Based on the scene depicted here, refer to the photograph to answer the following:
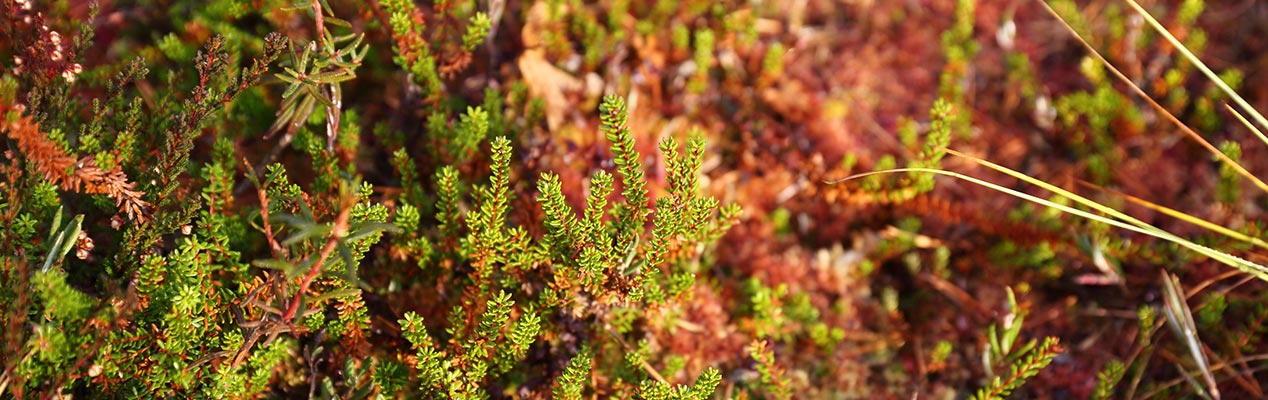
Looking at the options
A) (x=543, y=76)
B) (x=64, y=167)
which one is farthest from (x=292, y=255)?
(x=543, y=76)

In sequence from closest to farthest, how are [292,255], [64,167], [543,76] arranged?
[64,167] → [292,255] → [543,76]

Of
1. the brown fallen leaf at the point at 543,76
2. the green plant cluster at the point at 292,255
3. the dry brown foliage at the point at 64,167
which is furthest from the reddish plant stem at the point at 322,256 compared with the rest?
the brown fallen leaf at the point at 543,76

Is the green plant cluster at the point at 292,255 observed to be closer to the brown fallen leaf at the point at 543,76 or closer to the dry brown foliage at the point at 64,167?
the dry brown foliage at the point at 64,167

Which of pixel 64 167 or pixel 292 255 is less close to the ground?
pixel 64 167

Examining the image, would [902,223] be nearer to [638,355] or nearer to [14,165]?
[638,355]

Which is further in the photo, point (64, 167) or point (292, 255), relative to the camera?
point (292, 255)

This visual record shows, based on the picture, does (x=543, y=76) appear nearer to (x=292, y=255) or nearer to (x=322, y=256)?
(x=292, y=255)

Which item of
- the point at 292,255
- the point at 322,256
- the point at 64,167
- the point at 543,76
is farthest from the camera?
the point at 543,76

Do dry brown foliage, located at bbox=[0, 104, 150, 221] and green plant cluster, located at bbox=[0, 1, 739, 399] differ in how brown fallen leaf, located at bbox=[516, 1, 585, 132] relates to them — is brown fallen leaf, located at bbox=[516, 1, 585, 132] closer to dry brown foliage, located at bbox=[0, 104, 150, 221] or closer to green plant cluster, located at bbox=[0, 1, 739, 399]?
green plant cluster, located at bbox=[0, 1, 739, 399]

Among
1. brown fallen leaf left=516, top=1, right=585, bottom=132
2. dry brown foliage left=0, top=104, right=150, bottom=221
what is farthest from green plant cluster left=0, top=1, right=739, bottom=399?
brown fallen leaf left=516, top=1, right=585, bottom=132

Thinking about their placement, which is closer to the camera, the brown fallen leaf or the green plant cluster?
the green plant cluster

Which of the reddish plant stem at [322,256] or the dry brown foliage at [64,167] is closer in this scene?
the reddish plant stem at [322,256]
